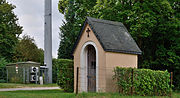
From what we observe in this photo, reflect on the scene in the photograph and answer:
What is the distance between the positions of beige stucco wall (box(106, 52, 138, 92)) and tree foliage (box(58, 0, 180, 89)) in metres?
6.54

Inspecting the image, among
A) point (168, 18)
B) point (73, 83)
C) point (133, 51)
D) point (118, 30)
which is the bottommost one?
point (73, 83)

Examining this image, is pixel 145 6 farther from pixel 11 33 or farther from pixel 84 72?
pixel 11 33

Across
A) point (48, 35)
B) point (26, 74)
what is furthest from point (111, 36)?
point (26, 74)

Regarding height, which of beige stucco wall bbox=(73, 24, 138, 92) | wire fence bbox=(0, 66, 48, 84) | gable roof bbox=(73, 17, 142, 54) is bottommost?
wire fence bbox=(0, 66, 48, 84)

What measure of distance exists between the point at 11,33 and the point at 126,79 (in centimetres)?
3197

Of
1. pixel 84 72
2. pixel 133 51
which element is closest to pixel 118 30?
pixel 133 51

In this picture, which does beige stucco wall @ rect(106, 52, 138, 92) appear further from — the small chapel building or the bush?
the bush

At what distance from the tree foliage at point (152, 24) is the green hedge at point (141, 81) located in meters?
7.34

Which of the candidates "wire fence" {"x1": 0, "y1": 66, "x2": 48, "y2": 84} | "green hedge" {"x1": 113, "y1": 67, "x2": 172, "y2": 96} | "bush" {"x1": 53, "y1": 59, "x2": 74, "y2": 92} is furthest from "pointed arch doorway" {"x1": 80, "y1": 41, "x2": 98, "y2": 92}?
"wire fence" {"x1": 0, "y1": 66, "x2": 48, "y2": 84}

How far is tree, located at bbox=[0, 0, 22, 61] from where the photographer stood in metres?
42.2

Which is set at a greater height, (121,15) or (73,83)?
(121,15)

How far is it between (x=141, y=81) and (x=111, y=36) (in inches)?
134

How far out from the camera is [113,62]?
1770 cm

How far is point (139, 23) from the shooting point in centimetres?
2505
